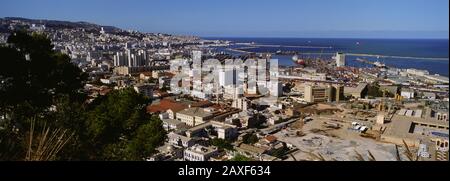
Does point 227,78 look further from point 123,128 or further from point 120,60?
point 123,128

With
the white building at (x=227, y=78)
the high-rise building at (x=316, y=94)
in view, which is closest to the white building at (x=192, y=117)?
the high-rise building at (x=316, y=94)

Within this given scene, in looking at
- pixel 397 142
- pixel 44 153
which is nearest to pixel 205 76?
pixel 397 142

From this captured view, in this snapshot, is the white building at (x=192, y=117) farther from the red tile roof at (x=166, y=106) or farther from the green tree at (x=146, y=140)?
the green tree at (x=146, y=140)

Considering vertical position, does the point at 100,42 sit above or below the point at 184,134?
above

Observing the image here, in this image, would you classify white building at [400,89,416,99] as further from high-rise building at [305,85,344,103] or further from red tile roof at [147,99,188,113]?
red tile roof at [147,99,188,113]

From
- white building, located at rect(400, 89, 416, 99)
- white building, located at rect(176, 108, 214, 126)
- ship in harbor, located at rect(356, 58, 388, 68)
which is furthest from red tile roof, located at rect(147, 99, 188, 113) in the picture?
ship in harbor, located at rect(356, 58, 388, 68)

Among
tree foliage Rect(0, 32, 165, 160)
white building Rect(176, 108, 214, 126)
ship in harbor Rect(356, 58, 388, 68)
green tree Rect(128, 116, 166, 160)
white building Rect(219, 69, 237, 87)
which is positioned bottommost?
white building Rect(176, 108, 214, 126)

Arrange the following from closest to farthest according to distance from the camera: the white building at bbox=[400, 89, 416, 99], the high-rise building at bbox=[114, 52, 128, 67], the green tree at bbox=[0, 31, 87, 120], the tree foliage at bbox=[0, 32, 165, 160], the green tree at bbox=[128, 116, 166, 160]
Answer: the tree foliage at bbox=[0, 32, 165, 160] → the green tree at bbox=[128, 116, 166, 160] → the green tree at bbox=[0, 31, 87, 120] → the white building at bbox=[400, 89, 416, 99] → the high-rise building at bbox=[114, 52, 128, 67]

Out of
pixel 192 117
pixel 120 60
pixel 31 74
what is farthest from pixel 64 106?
pixel 120 60

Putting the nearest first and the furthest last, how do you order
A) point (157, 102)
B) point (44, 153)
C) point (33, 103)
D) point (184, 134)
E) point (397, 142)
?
point (44, 153) < point (33, 103) < point (397, 142) < point (184, 134) < point (157, 102)

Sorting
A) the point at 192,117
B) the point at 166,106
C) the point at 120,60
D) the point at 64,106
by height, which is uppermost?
the point at 64,106
